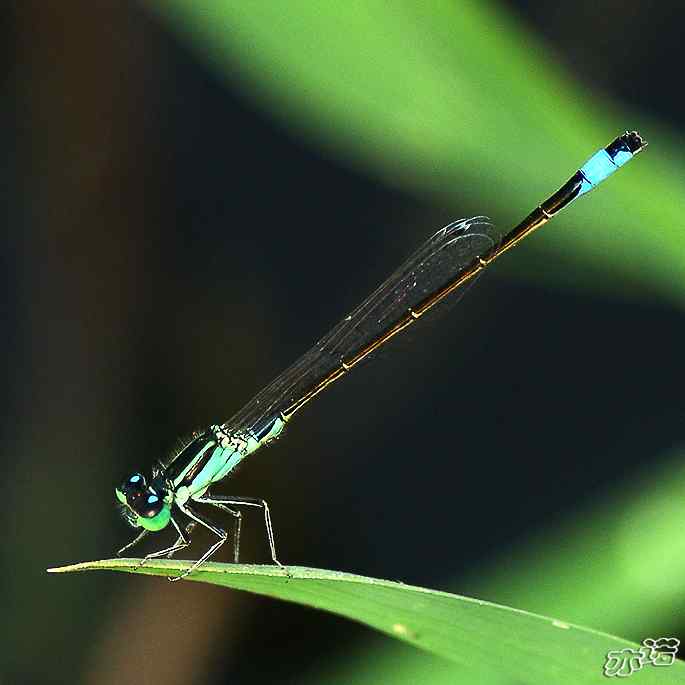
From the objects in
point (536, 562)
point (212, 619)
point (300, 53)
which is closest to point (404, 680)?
point (536, 562)

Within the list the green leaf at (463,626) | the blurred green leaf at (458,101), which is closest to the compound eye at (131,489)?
the green leaf at (463,626)

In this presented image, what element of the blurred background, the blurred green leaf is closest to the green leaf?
the blurred background

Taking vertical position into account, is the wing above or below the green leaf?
above

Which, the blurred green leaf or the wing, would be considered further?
the wing

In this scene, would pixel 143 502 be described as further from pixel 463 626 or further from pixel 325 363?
pixel 463 626

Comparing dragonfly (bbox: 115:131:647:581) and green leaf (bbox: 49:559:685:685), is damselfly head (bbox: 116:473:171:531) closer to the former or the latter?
dragonfly (bbox: 115:131:647:581)

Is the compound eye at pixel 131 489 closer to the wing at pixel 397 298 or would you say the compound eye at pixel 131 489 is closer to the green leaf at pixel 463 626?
the wing at pixel 397 298

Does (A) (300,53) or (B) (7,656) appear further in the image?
(B) (7,656)

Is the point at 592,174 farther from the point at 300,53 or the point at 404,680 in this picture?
the point at 404,680
